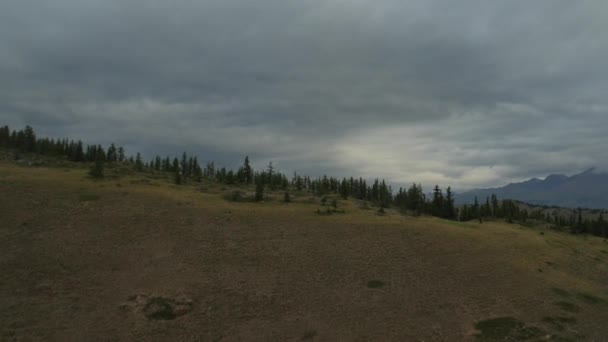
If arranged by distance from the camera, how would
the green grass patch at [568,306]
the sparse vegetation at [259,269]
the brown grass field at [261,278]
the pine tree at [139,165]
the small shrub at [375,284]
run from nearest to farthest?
the brown grass field at [261,278] < the sparse vegetation at [259,269] < the green grass patch at [568,306] < the small shrub at [375,284] < the pine tree at [139,165]

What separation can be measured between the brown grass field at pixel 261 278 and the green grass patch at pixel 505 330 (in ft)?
0.41

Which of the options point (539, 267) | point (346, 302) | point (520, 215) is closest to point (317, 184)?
point (520, 215)

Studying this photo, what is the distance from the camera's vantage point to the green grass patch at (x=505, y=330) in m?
21.5

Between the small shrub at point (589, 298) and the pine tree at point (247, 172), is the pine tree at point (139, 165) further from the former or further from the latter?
the small shrub at point (589, 298)

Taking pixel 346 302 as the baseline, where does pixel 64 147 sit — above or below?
above

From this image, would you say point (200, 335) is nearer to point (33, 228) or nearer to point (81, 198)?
point (33, 228)

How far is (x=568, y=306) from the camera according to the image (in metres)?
28.0

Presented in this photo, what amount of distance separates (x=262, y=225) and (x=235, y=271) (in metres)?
15.0

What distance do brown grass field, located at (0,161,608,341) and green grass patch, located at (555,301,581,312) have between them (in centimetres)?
12

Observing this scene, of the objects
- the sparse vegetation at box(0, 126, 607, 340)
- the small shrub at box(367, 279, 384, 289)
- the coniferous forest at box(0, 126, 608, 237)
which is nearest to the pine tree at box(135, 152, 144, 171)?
the coniferous forest at box(0, 126, 608, 237)

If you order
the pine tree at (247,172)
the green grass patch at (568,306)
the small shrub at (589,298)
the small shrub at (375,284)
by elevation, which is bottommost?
the small shrub at (589,298)

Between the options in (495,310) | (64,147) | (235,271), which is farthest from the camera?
(64,147)

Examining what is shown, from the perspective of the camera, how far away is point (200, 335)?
826 inches

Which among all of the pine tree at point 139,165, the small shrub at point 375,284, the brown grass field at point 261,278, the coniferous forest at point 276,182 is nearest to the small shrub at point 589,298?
the brown grass field at point 261,278
